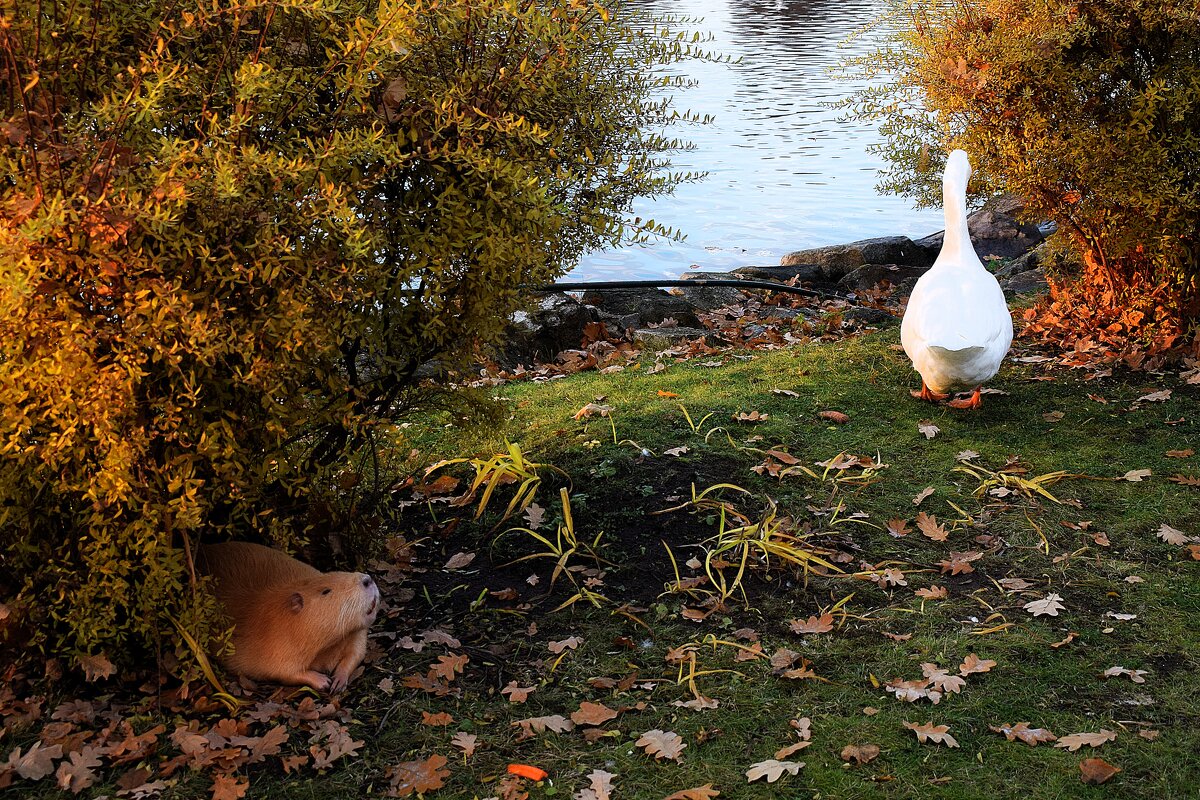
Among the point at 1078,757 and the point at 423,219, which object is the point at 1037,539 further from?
the point at 423,219

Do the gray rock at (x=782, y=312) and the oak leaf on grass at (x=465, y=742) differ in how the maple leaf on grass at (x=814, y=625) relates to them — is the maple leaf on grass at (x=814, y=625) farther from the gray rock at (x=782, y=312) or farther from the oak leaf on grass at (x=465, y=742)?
the gray rock at (x=782, y=312)

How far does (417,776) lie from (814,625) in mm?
1826

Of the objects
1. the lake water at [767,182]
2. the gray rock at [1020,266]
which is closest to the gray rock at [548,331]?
the lake water at [767,182]

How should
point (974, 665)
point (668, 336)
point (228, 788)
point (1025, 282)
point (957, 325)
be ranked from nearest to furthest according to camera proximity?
point (228, 788) < point (974, 665) < point (957, 325) < point (668, 336) < point (1025, 282)

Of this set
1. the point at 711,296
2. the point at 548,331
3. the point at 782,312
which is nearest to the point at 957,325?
Answer: the point at 548,331

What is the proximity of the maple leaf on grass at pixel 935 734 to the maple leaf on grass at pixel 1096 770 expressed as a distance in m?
0.41

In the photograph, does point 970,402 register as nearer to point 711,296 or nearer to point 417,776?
point 417,776

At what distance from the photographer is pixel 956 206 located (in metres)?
7.07

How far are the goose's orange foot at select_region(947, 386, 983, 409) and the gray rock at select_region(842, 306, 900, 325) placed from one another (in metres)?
3.54

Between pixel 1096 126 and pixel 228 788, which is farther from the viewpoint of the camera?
pixel 1096 126

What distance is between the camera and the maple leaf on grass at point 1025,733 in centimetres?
371

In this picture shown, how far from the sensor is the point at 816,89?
A: 26.6m

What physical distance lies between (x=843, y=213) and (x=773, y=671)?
15.2 meters

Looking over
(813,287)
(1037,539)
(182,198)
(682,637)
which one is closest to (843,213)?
(813,287)
